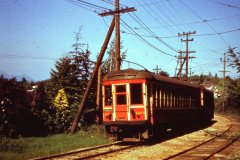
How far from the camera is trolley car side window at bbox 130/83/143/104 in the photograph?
15086mm

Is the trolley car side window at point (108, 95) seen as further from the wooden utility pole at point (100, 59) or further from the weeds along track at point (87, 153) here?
the wooden utility pole at point (100, 59)

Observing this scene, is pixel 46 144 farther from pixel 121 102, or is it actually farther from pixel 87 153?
pixel 121 102

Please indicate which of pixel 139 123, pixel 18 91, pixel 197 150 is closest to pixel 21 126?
pixel 18 91

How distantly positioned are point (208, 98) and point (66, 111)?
16.2 meters

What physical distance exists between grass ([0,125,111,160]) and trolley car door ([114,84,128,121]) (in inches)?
62.6

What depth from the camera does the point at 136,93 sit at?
1516cm

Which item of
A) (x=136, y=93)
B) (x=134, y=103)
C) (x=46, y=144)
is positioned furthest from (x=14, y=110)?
(x=136, y=93)

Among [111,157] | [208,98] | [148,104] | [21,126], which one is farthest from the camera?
[208,98]

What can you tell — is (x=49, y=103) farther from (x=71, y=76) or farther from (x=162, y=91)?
(x=162, y=91)

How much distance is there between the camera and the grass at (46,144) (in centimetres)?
1174

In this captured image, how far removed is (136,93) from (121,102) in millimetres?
865

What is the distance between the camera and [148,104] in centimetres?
1495

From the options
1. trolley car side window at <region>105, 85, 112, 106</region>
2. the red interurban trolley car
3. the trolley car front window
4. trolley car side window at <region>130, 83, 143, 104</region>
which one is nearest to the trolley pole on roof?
the red interurban trolley car

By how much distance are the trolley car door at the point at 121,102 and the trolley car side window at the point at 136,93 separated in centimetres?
32
